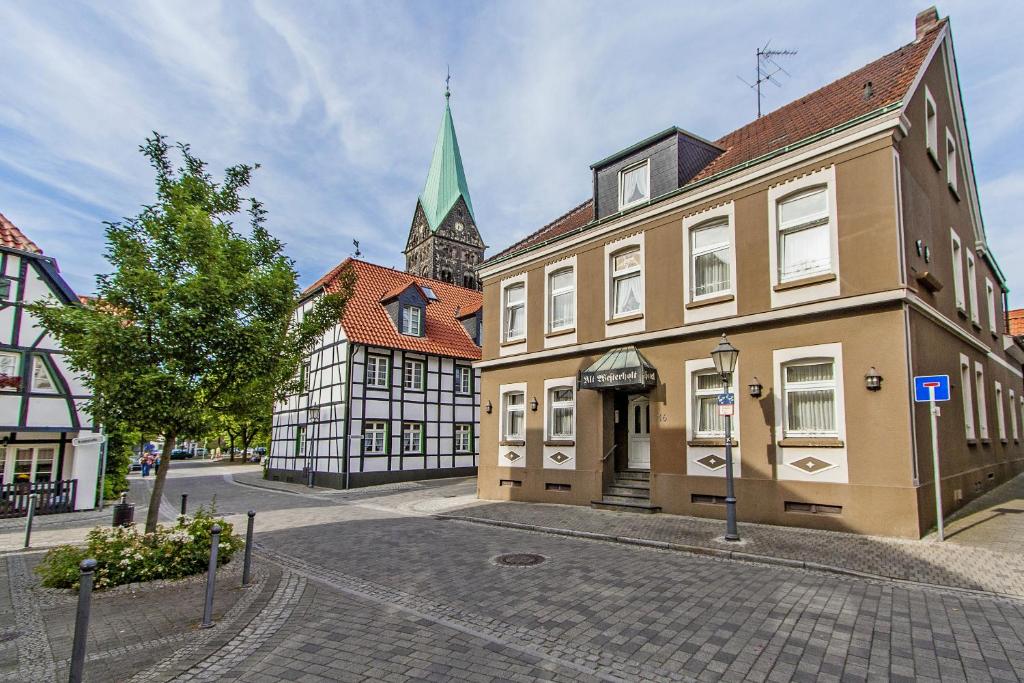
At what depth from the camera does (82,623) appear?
14.5ft

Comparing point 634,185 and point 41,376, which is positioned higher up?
point 634,185

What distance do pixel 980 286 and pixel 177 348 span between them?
20.3m

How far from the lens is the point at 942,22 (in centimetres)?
1358

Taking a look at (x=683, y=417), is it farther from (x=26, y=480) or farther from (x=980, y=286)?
(x=26, y=480)

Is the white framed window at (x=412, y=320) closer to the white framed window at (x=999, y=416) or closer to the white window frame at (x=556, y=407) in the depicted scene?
the white window frame at (x=556, y=407)

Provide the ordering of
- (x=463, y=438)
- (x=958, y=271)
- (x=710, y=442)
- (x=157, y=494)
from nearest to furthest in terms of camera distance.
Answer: (x=157, y=494) → (x=710, y=442) → (x=958, y=271) → (x=463, y=438)

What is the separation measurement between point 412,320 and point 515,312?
10.5 meters

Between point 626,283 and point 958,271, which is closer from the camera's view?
point 958,271

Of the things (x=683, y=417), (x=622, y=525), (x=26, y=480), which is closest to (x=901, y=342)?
(x=683, y=417)

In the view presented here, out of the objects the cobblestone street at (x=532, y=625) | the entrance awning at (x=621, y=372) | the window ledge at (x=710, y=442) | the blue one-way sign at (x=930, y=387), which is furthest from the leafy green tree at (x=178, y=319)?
the blue one-way sign at (x=930, y=387)

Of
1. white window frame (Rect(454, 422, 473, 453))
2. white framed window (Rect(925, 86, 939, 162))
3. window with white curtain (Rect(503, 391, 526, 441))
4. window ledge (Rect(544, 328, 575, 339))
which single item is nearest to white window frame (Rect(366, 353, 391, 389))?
white window frame (Rect(454, 422, 473, 453))

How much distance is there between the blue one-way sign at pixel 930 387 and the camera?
894cm

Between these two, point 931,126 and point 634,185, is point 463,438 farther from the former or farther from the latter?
point 931,126

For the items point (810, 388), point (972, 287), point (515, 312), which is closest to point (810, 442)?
point (810, 388)
